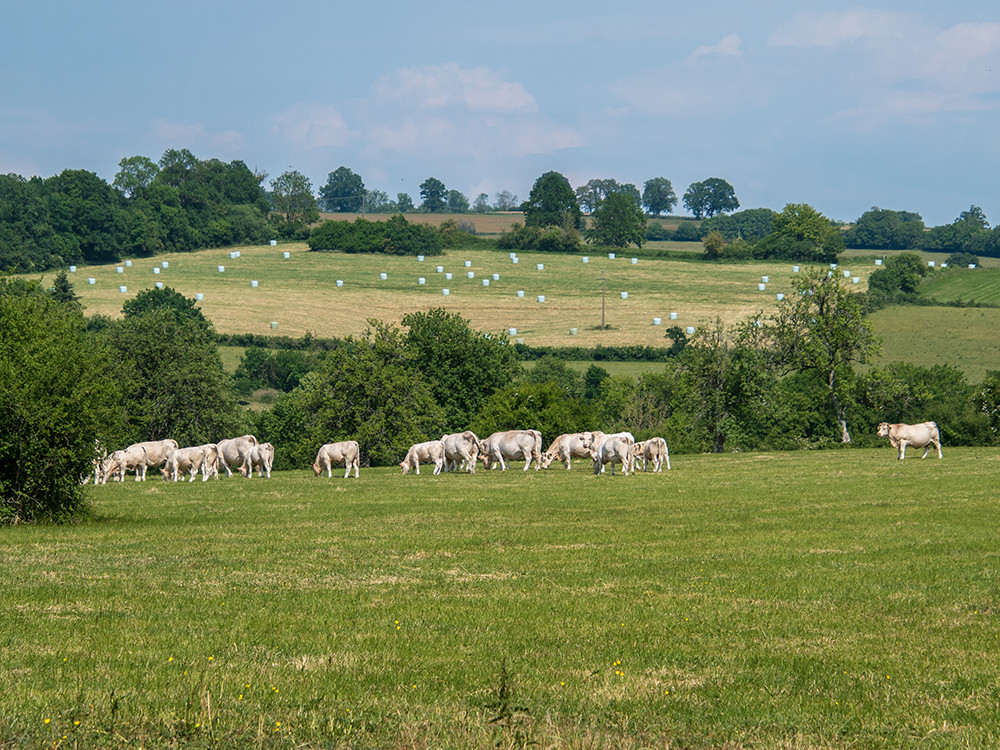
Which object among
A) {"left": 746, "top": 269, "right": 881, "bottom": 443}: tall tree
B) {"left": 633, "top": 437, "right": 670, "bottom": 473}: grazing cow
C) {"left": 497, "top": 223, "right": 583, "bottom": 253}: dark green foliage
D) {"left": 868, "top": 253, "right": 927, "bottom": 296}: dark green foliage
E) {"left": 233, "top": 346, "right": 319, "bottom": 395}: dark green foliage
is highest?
{"left": 497, "top": 223, "right": 583, "bottom": 253}: dark green foliage

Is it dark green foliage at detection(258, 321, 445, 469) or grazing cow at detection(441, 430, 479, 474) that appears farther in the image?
dark green foliage at detection(258, 321, 445, 469)

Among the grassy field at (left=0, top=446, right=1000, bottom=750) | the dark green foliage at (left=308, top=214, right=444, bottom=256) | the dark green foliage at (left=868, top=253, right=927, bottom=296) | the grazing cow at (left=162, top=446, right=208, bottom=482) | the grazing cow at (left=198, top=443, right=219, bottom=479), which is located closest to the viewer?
the grassy field at (left=0, top=446, right=1000, bottom=750)

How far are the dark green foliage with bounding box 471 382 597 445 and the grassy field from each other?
42.6 metres

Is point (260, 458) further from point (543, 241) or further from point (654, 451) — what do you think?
point (543, 241)

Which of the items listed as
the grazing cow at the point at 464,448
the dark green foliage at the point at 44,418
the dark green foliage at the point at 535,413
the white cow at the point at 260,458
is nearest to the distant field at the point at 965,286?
the dark green foliage at the point at 535,413

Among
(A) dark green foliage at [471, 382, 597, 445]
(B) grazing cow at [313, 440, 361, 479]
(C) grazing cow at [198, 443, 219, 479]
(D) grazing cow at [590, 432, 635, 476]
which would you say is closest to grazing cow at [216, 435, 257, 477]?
(C) grazing cow at [198, 443, 219, 479]

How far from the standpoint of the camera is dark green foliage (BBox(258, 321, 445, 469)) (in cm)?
6594

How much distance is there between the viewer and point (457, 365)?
7712 centimetres

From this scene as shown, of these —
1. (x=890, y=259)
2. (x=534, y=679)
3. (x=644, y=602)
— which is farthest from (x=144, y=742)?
(x=890, y=259)

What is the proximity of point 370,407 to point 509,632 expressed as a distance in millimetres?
54819

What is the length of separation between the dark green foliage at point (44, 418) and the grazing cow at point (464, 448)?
19.0 meters

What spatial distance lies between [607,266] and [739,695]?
168 meters

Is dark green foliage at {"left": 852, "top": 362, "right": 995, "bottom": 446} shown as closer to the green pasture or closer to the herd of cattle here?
the herd of cattle

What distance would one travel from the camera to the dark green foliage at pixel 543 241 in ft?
636
